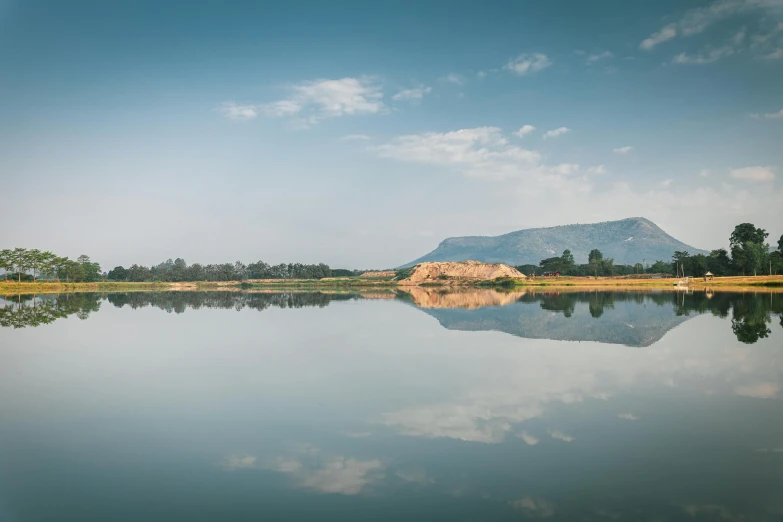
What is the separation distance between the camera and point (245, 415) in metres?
9.88

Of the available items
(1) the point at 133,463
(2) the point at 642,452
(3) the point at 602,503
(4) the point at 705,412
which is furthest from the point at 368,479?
(4) the point at 705,412

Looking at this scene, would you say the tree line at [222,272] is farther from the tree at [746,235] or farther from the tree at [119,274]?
the tree at [746,235]

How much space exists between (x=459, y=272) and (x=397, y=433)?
389 ft

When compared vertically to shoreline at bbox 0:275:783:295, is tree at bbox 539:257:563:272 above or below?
above

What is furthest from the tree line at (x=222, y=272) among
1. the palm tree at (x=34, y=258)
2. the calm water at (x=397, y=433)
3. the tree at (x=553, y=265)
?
the calm water at (x=397, y=433)

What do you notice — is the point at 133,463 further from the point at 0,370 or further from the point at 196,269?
the point at 196,269

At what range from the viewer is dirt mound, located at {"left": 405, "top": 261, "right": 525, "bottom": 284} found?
119 m

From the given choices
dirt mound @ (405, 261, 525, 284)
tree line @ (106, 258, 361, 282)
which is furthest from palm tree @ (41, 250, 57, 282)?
dirt mound @ (405, 261, 525, 284)

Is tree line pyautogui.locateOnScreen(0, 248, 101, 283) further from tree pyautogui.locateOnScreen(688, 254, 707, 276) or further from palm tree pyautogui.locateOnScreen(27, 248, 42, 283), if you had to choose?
tree pyautogui.locateOnScreen(688, 254, 707, 276)

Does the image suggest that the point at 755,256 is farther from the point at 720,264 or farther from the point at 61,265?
the point at 61,265

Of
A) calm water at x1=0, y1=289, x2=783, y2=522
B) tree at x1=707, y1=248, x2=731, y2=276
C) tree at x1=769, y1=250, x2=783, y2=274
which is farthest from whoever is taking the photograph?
tree at x1=707, y1=248, x2=731, y2=276

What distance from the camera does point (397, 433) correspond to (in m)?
8.66

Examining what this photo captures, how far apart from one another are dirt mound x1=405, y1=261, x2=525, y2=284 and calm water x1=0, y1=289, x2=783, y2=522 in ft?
334

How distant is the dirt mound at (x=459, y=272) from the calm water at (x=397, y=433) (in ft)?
334
